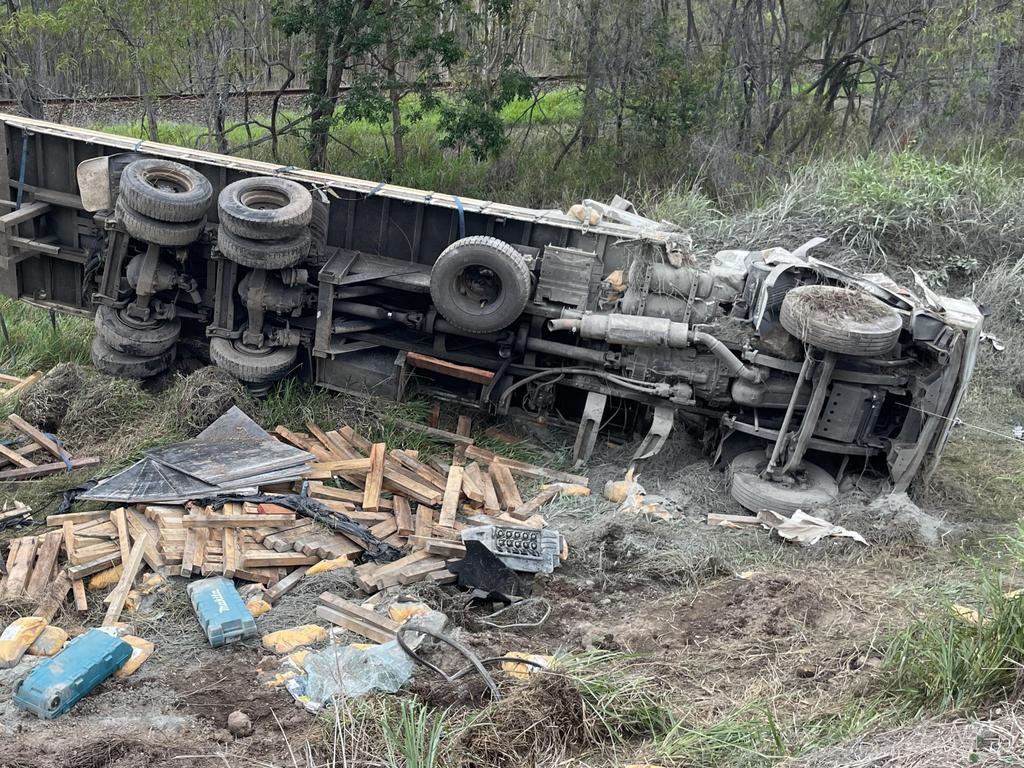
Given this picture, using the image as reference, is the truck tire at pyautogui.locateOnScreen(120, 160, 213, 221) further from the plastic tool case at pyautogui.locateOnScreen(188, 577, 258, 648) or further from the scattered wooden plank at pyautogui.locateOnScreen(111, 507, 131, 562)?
the plastic tool case at pyautogui.locateOnScreen(188, 577, 258, 648)

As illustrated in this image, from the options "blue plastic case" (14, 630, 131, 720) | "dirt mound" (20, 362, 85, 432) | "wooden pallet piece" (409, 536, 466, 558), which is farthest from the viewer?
"dirt mound" (20, 362, 85, 432)

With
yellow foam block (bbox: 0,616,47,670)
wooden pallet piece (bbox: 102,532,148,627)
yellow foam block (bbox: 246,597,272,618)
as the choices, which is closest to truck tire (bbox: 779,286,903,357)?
yellow foam block (bbox: 246,597,272,618)

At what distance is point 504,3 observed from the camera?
47.0 feet

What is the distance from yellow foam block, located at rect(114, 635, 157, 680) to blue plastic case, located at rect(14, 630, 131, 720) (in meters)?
0.04

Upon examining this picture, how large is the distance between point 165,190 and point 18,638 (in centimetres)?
448

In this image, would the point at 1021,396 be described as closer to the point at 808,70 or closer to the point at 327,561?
the point at 327,561

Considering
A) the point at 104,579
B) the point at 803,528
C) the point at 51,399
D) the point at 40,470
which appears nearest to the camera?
the point at 104,579

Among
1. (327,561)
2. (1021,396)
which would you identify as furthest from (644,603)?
(1021,396)

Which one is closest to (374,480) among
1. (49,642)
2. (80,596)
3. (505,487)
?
(505,487)

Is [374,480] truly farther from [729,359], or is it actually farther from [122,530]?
[729,359]

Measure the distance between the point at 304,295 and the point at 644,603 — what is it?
13.6 ft

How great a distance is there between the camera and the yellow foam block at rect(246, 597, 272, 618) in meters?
5.93

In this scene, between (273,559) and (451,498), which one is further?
(451,498)

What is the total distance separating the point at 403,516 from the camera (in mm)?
7215
